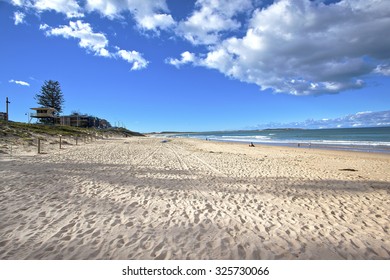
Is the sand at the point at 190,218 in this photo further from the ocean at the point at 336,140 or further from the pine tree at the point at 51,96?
the pine tree at the point at 51,96

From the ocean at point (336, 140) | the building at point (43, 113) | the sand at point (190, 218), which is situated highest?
the building at point (43, 113)

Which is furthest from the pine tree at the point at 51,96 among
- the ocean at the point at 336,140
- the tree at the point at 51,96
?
the ocean at the point at 336,140

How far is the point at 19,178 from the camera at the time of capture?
782cm

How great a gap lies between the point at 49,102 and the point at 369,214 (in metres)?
82.3

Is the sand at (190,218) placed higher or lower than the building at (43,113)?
lower

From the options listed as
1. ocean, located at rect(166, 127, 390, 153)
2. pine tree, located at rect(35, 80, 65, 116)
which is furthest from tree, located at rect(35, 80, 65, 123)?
ocean, located at rect(166, 127, 390, 153)

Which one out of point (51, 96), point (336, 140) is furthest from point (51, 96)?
point (336, 140)

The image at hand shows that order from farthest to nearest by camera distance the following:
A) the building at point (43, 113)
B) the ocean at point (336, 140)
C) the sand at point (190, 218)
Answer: the building at point (43, 113)
the ocean at point (336, 140)
the sand at point (190, 218)

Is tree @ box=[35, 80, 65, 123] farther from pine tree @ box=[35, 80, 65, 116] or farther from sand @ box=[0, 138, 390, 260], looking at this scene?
sand @ box=[0, 138, 390, 260]

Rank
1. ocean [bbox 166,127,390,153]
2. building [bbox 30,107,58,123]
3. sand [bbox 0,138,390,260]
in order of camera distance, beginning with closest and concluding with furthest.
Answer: sand [bbox 0,138,390,260] → ocean [bbox 166,127,390,153] → building [bbox 30,107,58,123]

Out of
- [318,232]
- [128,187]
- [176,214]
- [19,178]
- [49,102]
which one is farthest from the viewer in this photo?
[49,102]
